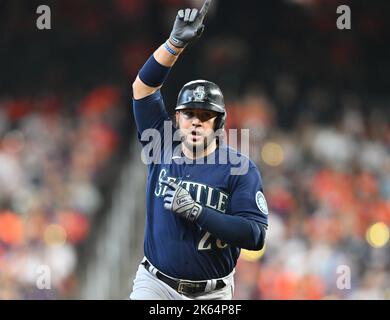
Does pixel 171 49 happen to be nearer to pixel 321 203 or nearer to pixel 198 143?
pixel 198 143

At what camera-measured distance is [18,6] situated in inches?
541

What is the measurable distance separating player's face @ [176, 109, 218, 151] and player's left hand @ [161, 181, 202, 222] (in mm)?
330

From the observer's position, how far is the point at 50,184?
32.6ft

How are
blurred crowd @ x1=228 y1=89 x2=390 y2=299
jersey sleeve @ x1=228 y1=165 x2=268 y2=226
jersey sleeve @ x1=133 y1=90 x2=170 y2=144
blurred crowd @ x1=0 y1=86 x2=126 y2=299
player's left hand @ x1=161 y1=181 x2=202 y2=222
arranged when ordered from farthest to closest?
1. blurred crowd @ x1=0 y1=86 x2=126 y2=299
2. blurred crowd @ x1=228 y1=89 x2=390 y2=299
3. jersey sleeve @ x1=133 y1=90 x2=170 y2=144
4. jersey sleeve @ x1=228 y1=165 x2=268 y2=226
5. player's left hand @ x1=161 y1=181 x2=202 y2=222

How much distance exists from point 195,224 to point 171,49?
0.88 m

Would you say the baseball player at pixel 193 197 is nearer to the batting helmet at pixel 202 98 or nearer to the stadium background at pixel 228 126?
the batting helmet at pixel 202 98

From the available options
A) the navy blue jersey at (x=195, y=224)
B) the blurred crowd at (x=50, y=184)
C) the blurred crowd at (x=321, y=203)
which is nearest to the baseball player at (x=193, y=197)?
the navy blue jersey at (x=195, y=224)

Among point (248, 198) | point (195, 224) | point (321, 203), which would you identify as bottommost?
point (195, 224)

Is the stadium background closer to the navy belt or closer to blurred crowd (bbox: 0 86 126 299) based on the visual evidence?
blurred crowd (bbox: 0 86 126 299)

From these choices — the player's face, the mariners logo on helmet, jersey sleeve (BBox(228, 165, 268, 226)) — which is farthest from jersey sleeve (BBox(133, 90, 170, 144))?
jersey sleeve (BBox(228, 165, 268, 226))

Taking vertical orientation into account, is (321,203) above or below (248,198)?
above

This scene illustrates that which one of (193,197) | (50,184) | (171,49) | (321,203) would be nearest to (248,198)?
(193,197)

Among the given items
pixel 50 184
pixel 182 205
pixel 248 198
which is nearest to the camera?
pixel 182 205

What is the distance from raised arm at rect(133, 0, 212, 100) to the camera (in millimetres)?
4109
